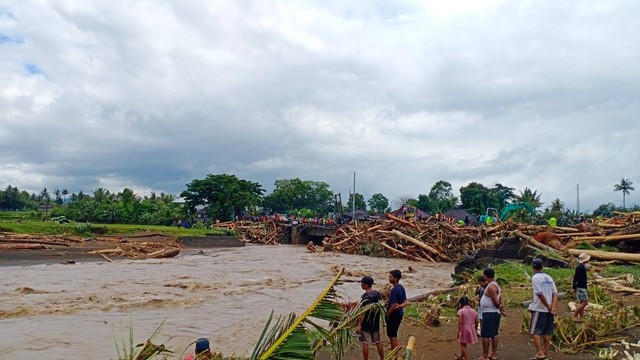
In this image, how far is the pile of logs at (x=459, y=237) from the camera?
62.4 feet

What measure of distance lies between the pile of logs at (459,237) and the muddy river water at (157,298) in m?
2.15

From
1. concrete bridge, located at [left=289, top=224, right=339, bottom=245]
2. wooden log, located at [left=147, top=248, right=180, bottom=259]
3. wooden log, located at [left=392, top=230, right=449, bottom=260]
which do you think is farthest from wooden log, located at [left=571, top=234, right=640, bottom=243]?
concrete bridge, located at [left=289, top=224, right=339, bottom=245]

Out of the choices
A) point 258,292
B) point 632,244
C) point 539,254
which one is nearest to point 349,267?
point 258,292

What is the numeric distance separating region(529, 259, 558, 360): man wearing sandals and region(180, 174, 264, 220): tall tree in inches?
2017

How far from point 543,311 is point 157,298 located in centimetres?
1265

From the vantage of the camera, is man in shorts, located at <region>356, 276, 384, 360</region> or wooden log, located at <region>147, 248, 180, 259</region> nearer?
man in shorts, located at <region>356, 276, 384, 360</region>

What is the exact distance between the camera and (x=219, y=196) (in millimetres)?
57000

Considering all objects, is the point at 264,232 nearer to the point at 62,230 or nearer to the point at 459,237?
the point at 62,230

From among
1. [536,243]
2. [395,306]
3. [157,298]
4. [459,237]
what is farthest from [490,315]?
[459,237]

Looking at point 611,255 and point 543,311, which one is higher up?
point 611,255

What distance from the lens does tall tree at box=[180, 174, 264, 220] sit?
187ft

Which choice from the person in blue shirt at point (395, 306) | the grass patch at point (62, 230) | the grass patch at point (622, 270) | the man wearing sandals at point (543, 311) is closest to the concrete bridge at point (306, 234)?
the grass patch at point (62, 230)

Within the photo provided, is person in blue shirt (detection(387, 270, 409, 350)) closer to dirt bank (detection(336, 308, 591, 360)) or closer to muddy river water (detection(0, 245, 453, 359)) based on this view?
dirt bank (detection(336, 308, 591, 360))

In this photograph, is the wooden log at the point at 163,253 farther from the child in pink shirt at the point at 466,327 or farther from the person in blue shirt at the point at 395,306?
the child in pink shirt at the point at 466,327
